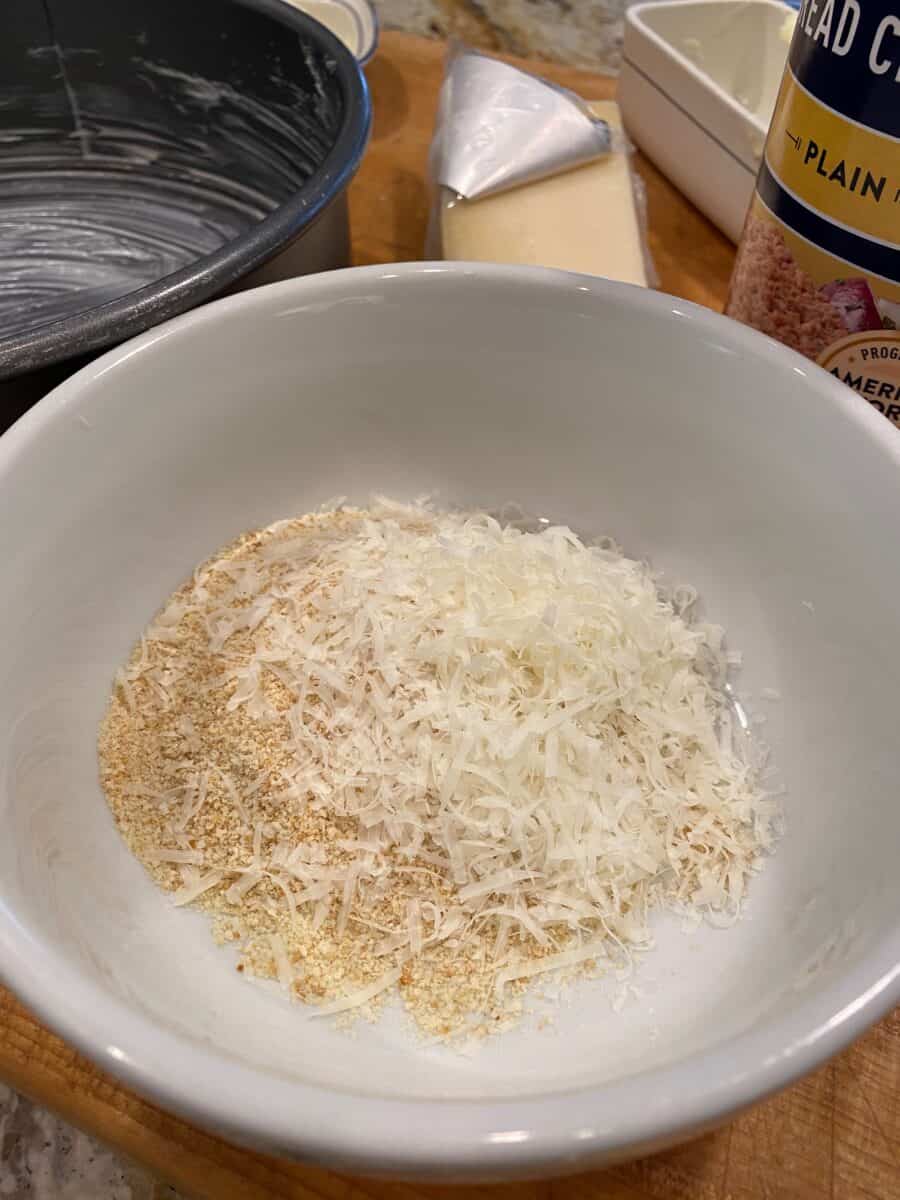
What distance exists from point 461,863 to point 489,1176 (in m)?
0.22

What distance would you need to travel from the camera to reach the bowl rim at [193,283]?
1.88ft

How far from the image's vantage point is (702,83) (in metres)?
0.92

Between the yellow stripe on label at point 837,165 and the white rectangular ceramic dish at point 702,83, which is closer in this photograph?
the yellow stripe on label at point 837,165

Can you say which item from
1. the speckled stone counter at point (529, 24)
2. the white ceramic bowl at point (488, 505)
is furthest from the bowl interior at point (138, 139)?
the speckled stone counter at point (529, 24)

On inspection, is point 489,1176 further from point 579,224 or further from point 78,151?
point 78,151

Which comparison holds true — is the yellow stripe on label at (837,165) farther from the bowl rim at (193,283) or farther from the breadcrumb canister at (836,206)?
the bowl rim at (193,283)

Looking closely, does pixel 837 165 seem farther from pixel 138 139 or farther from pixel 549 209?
pixel 138 139

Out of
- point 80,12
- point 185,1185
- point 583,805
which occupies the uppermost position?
point 80,12

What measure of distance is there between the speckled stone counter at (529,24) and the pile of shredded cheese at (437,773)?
94 cm

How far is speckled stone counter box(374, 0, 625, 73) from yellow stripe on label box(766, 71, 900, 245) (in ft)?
2.62

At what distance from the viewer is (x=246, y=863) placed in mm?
559

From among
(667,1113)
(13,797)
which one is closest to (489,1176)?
(667,1113)

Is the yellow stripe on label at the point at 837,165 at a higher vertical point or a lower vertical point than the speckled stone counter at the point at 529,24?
higher

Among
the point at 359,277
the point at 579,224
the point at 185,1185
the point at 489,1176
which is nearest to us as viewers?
the point at 489,1176
